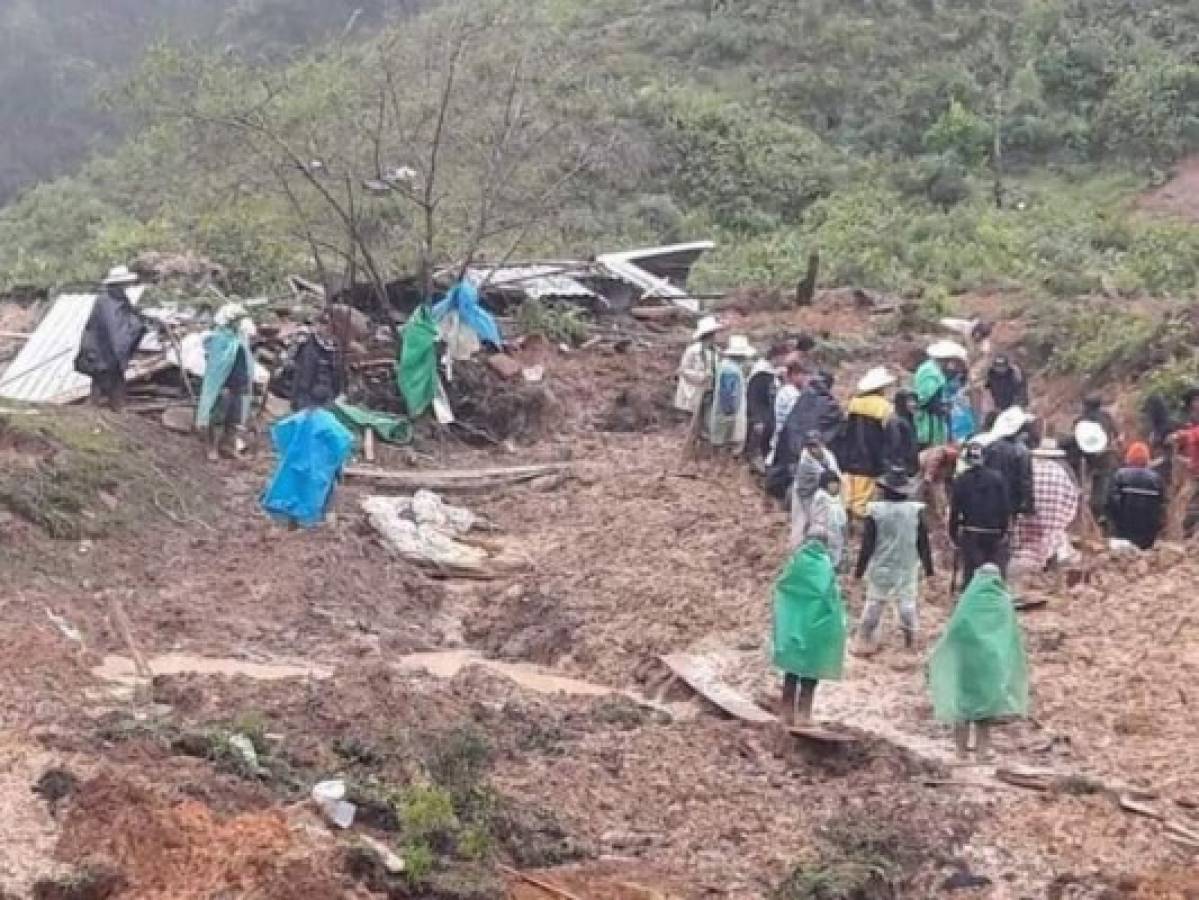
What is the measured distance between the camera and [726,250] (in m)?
30.2


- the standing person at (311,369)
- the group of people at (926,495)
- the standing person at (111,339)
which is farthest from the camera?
the standing person at (311,369)

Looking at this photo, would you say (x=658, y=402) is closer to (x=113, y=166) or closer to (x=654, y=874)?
(x=654, y=874)

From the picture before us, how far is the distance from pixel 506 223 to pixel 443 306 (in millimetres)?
6940

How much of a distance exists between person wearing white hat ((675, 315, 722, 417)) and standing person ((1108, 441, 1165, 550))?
4.28m

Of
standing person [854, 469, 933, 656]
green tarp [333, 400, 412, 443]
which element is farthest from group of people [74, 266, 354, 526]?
standing person [854, 469, 933, 656]

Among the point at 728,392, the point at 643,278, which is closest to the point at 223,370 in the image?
the point at 728,392

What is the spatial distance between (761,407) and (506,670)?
167 inches

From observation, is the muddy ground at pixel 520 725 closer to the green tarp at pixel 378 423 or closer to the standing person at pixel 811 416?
the standing person at pixel 811 416

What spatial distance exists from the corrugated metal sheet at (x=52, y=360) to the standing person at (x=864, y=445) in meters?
7.19

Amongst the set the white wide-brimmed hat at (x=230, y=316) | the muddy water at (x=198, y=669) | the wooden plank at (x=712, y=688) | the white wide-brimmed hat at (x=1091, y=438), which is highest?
the white wide-brimmed hat at (x=230, y=316)

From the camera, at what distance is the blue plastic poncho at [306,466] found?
545 inches

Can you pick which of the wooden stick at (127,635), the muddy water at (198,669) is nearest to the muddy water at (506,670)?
the muddy water at (198,669)

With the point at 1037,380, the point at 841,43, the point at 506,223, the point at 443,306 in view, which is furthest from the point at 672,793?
the point at 841,43

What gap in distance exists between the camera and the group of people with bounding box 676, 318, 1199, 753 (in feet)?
31.4
